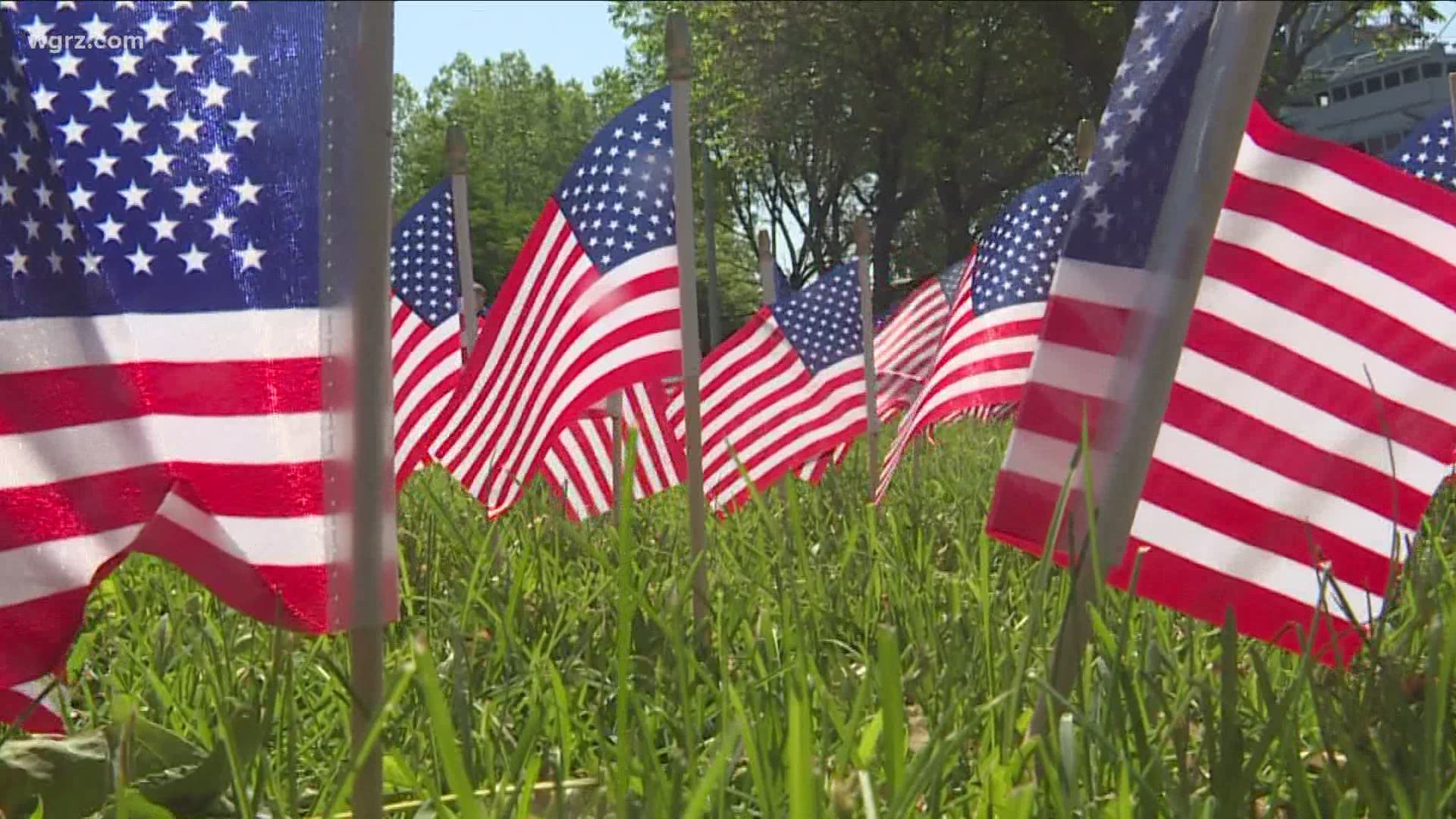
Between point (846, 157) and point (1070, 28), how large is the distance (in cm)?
966

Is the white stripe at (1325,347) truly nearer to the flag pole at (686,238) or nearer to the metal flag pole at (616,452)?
the flag pole at (686,238)

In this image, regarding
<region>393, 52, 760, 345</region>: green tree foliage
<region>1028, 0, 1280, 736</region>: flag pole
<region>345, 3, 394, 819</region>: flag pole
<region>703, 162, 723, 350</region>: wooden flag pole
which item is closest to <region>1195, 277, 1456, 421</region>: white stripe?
<region>1028, 0, 1280, 736</region>: flag pole

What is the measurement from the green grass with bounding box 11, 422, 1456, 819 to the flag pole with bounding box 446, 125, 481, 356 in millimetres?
2175

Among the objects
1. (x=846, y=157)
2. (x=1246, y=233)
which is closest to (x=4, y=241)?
(x=1246, y=233)

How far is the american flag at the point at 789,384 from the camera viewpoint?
7.55 metres

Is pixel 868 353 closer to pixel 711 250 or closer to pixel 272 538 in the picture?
pixel 272 538

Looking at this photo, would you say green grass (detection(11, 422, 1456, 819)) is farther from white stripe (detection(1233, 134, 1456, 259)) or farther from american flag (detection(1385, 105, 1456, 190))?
american flag (detection(1385, 105, 1456, 190))

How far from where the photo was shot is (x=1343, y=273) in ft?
9.95

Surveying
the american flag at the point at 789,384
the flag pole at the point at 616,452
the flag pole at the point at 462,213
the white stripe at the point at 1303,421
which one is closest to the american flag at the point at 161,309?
the white stripe at the point at 1303,421

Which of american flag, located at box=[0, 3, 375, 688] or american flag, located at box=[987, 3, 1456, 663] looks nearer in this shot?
american flag, located at box=[0, 3, 375, 688]

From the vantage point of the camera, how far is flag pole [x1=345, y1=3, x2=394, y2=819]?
174cm

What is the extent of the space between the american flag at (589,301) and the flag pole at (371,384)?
280 cm

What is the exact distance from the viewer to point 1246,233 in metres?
2.97

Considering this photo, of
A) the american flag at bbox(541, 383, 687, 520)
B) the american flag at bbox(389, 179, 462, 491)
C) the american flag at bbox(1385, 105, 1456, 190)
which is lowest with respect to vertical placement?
the american flag at bbox(541, 383, 687, 520)
